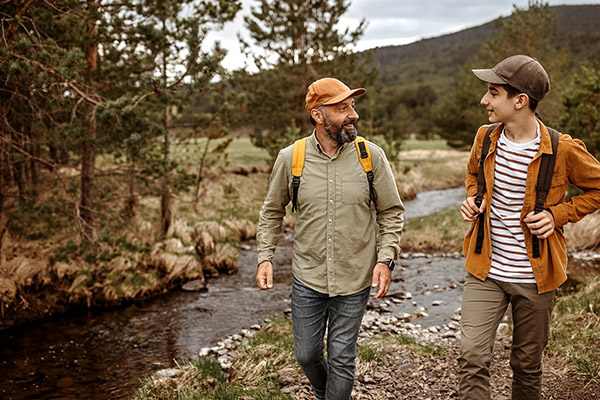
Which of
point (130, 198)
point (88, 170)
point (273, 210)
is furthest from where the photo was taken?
point (130, 198)

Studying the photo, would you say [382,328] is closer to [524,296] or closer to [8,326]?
[524,296]

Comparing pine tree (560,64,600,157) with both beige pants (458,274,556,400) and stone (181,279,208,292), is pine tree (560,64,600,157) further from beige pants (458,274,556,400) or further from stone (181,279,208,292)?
beige pants (458,274,556,400)

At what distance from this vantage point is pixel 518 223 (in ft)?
12.6

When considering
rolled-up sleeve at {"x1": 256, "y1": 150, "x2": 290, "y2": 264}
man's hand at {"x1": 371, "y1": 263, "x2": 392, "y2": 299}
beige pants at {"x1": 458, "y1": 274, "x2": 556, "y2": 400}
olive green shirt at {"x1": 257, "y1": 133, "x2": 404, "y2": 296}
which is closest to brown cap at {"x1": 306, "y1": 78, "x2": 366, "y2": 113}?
olive green shirt at {"x1": 257, "y1": 133, "x2": 404, "y2": 296}

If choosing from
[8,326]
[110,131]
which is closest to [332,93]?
[110,131]

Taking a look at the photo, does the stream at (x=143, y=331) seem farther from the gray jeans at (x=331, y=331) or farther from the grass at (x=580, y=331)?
the gray jeans at (x=331, y=331)

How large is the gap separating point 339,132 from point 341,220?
0.70m

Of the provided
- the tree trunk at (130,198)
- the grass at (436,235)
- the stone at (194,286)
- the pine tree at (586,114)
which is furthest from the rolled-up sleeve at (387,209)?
the pine tree at (586,114)

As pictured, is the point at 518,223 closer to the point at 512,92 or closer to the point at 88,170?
the point at 512,92

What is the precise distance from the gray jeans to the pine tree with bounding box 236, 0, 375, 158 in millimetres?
20595

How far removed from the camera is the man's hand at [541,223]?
11.9ft

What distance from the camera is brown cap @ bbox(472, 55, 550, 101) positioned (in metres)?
3.67

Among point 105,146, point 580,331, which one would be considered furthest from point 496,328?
point 105,146

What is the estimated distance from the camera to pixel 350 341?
159 inches
